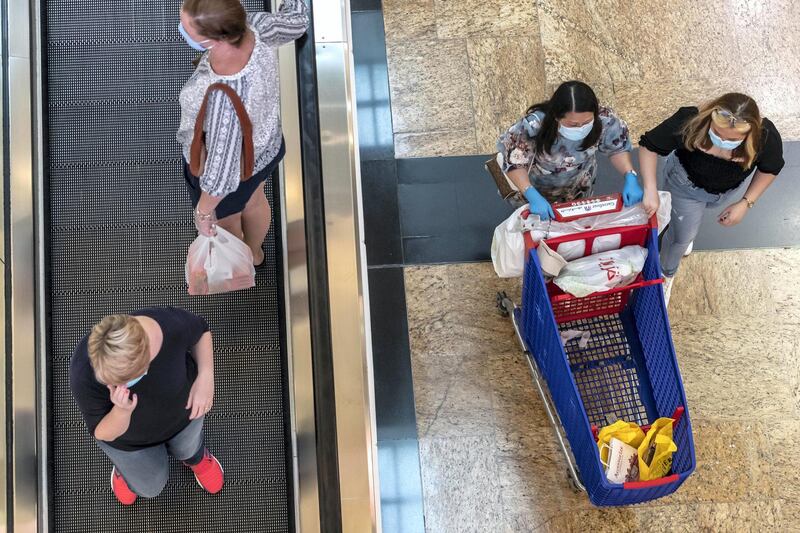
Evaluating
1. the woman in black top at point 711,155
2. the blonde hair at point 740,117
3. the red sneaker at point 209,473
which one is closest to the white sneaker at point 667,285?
the woman in black top at point 711,155

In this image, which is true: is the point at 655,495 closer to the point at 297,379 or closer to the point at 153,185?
the point at 297,379

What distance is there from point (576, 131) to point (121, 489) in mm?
2669

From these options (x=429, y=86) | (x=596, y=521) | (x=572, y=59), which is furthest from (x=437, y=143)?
(x=596, y=521)

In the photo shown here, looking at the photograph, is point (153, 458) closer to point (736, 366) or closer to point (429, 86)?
point (429, 86)

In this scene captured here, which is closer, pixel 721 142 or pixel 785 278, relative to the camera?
pixel 721 142

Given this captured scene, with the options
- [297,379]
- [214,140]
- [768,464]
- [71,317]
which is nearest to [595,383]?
[768,464]

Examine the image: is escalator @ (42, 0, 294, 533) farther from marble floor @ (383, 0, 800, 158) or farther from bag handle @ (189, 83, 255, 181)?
marble floor @ (383, 0, 800, 158)

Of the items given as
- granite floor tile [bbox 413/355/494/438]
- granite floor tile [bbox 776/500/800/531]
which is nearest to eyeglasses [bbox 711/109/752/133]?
granite floor tile [bbox 413/355/494/438]

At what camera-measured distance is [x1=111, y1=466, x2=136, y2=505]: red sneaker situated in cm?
375

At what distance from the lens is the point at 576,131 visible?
3.51 meters

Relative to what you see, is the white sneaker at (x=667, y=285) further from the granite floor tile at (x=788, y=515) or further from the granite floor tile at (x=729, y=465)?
the granite floor tile at (x=788, y=515)

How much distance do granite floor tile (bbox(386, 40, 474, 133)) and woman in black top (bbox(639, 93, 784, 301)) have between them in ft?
4.92

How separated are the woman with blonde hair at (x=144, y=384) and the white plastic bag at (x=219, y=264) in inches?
20.9

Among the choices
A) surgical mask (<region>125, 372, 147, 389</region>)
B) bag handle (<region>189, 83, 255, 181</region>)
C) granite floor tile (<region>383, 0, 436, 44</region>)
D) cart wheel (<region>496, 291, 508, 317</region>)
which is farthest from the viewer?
granite floor tile (<region>383, 0, 436, 44</region>)
